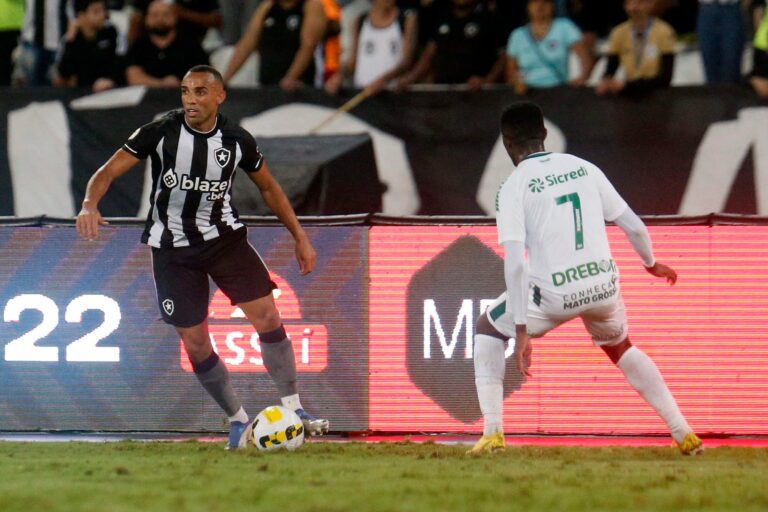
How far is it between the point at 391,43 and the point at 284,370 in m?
4.14

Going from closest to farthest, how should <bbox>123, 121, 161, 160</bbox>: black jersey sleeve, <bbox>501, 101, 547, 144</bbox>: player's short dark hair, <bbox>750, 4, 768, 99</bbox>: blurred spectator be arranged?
<bbox>501, 101, 547, 144</bbox>: player's short dark hair, <bbox>123, 121, 161, 160</bbox>: black jersey sleeve, <bbox>750, 4, 768, 99</bbox>: blurred spectator

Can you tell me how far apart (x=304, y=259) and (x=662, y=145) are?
3.58 m

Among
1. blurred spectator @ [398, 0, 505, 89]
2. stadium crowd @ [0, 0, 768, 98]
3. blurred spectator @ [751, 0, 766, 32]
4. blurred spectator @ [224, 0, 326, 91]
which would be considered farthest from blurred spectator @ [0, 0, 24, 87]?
blurred spectator @ [751, 0, 766, 32]

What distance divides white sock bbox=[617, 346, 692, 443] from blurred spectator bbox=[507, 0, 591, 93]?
3.90 m

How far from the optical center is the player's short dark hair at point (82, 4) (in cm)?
1152

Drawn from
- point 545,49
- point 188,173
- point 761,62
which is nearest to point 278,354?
point 188,173

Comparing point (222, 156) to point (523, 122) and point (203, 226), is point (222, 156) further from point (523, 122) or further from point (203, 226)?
point (523, 122)

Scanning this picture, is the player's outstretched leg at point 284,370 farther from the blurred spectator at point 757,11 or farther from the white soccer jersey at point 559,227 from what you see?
the blurred spectator at point 757,11

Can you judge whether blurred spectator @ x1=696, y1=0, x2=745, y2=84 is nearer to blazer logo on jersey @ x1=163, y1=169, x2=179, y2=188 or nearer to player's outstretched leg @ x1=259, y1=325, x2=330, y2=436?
player's outstretched leg @ x1=259, y1=325, x2=330, y2=436

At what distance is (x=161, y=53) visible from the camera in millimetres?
11344

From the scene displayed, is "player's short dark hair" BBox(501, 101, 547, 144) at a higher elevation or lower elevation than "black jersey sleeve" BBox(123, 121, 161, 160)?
higher

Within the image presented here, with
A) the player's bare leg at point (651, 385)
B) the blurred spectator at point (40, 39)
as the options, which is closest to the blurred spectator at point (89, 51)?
the blurred spectator at point (40, 39)

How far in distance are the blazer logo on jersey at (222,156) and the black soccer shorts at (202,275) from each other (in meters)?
0.43

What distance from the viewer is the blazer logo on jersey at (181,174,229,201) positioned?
7312 millimetres
